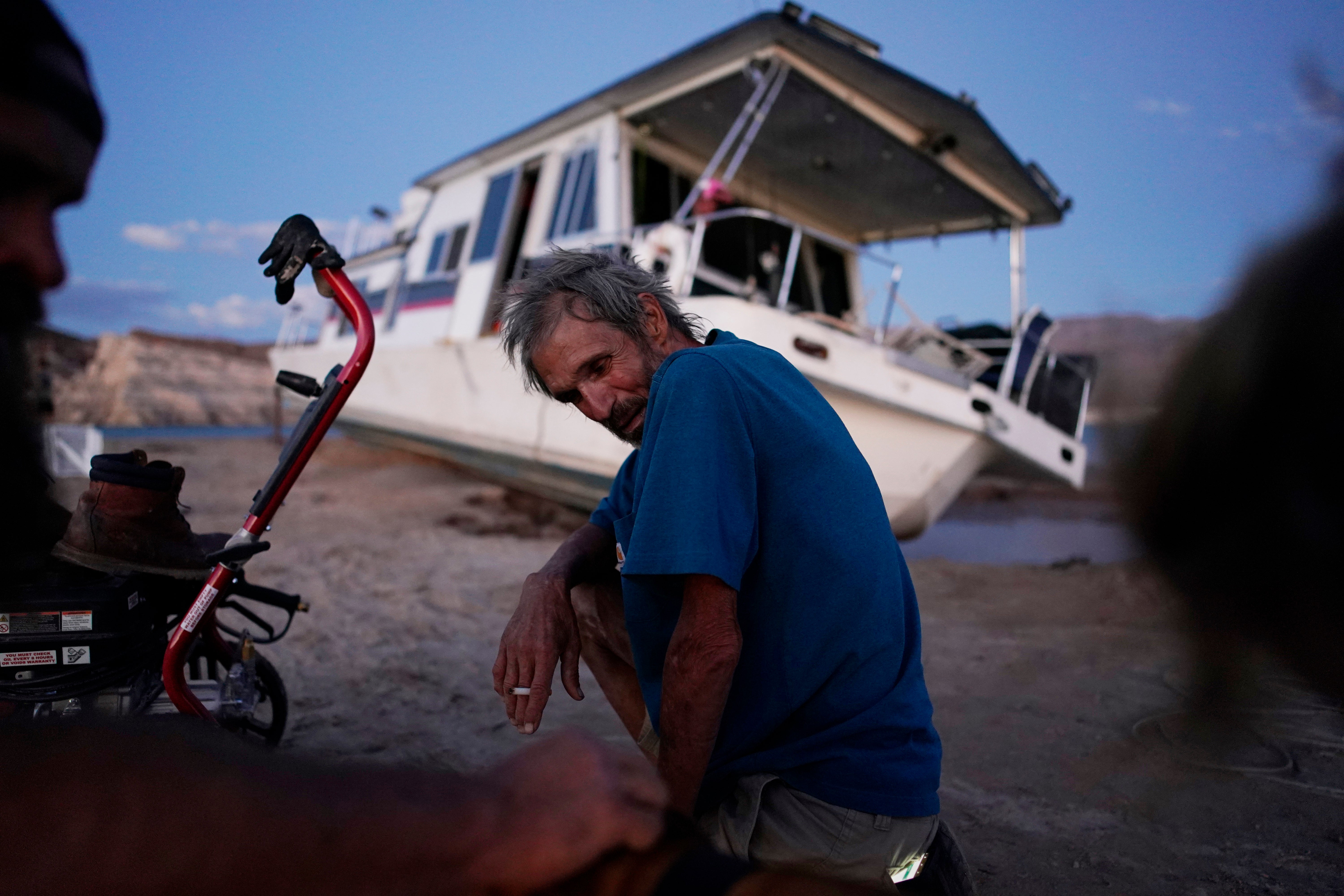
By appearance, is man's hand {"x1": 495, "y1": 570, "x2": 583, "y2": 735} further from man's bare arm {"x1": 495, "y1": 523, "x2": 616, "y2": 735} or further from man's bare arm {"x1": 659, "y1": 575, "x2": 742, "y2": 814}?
man's bare arm {"x1": 659, "y1": 575, "x2": 742, "y2": 814}

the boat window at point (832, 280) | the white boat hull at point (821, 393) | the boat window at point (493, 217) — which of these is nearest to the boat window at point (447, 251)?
the boat window at point (493, 217)

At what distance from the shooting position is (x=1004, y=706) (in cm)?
322

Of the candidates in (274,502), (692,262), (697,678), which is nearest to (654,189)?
(692,262)

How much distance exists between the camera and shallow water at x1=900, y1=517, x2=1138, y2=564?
7.32 m

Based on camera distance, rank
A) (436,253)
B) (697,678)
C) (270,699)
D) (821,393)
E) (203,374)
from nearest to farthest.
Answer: (697,678) → (270,699) → (821,393) → (436,253) → (203,374)

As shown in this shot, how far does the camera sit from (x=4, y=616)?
5.61ft

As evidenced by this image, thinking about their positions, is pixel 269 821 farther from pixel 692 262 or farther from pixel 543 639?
pixel 692 262

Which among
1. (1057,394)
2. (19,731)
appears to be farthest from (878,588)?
(1057,394)

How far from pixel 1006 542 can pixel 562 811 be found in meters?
8.85

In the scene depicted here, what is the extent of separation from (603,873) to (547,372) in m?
1.28

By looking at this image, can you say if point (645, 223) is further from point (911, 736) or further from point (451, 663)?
point (911, 736)

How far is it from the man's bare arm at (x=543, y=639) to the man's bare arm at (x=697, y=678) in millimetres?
362

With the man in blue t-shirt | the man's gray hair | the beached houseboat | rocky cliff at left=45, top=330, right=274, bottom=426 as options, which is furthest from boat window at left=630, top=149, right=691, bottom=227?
rocky cliff at left=45, top=330, right=274, bottom=426

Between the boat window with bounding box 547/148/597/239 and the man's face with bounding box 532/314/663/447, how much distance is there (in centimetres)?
531
